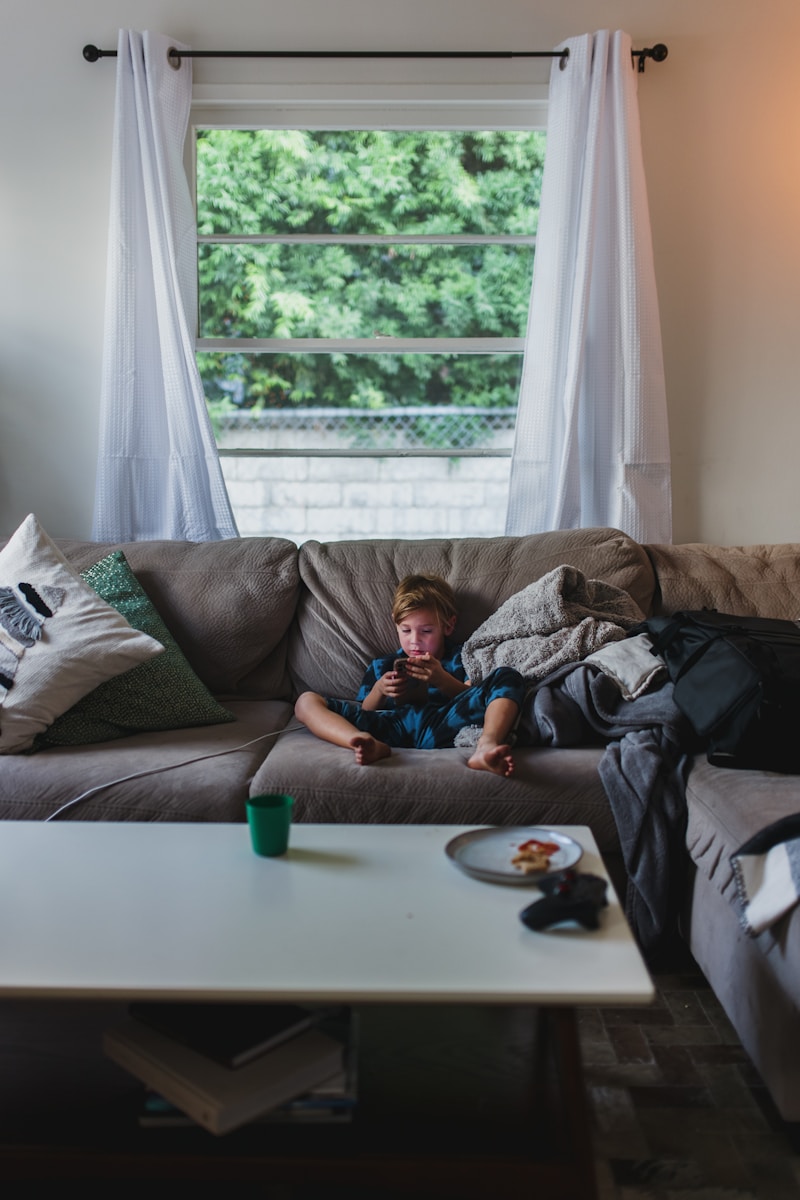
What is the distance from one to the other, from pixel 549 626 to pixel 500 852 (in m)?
0.89

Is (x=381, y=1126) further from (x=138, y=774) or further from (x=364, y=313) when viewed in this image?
(x=364, y=313)

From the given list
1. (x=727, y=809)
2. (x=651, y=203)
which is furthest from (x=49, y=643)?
(x=651, y=203)

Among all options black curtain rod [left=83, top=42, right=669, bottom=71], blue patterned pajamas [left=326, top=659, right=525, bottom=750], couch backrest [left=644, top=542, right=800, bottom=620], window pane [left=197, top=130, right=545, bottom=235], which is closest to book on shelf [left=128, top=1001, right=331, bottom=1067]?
blue patterned pajamas [left=326, top=659, right=525, bottom=750]

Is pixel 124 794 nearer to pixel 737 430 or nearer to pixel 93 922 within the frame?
pixel 93 922

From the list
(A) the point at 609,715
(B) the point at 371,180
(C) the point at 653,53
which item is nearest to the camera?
(A) the point at 609,715

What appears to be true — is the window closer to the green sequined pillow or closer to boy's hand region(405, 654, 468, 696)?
the green sequined pillow

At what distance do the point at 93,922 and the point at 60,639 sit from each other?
1.01 m

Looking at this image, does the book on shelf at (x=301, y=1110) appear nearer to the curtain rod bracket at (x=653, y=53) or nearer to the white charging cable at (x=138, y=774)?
the white charging cable at (x=138, y=774)

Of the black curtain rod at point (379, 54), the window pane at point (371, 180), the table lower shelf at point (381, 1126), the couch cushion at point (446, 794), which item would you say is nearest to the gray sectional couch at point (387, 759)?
the couch cushion at point (446, 794)

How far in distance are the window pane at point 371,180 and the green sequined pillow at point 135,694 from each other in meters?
1.27

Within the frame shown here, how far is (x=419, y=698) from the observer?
2.25m

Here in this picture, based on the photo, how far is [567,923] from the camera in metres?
1.22

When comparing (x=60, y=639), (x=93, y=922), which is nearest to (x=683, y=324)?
(x=60, y=639)

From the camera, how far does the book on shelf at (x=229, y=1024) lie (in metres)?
1.15
